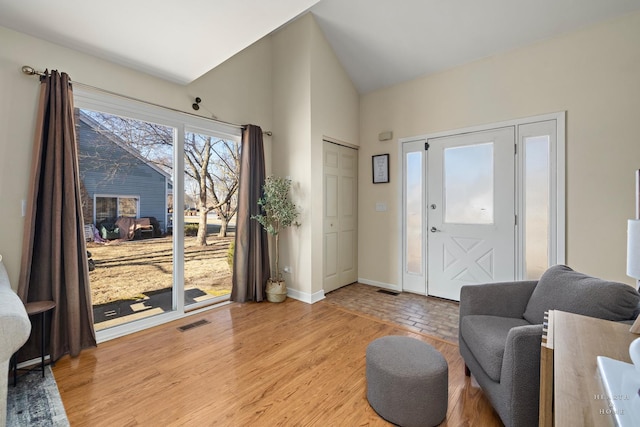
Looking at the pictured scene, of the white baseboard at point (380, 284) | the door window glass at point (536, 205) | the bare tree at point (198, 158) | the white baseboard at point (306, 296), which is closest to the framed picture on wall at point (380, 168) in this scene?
the white baseboard at point (380, 284)

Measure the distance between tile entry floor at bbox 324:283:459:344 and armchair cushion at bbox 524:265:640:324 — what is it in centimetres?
100

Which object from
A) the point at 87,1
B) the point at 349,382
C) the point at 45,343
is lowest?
the point at 349,382

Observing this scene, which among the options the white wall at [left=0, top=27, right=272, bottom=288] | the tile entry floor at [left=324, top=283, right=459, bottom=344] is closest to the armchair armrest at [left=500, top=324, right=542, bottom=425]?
the tile entry floor at [left=324, top=283, right=459, bottom=344]

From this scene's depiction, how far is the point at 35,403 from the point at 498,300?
10.4ft

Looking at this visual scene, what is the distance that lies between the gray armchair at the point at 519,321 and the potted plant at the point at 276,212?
2232 millimetres

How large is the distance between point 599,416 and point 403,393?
43.8 inches

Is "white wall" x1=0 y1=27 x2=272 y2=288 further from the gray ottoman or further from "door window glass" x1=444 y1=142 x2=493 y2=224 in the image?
"door window glass" x1=444 y1=142 x2=493 y2=224

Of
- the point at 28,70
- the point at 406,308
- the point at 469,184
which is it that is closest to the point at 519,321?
the point at 406,308

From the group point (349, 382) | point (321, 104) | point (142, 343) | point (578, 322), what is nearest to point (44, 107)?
point (142, 343)

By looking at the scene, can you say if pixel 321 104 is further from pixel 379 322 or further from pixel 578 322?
pixel 578 322

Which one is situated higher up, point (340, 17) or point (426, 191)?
point (340, 17)

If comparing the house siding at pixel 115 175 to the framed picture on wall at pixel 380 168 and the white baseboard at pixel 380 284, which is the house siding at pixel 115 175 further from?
the white baseboard at pixel 380 284

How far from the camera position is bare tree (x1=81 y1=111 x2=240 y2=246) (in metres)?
2.78

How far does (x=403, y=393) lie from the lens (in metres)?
1.59
